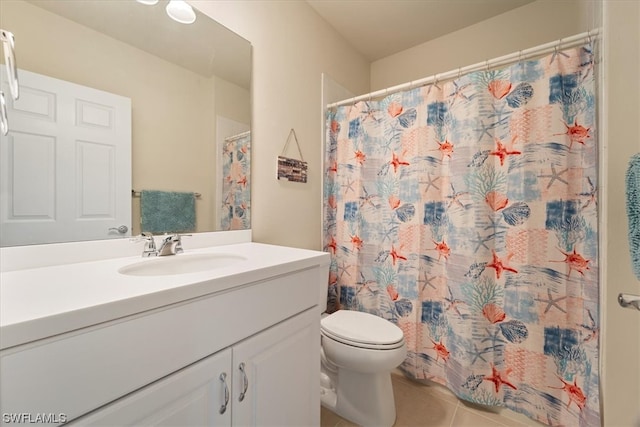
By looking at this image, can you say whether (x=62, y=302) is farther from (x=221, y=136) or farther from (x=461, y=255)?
(x=461, y=255)

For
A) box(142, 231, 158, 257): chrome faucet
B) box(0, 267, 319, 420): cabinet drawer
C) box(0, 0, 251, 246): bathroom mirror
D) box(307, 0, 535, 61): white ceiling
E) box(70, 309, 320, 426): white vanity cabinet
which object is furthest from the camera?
box(307, 0, 535, 61): white ceiling

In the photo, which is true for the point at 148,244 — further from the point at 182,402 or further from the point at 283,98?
the point at 283,98

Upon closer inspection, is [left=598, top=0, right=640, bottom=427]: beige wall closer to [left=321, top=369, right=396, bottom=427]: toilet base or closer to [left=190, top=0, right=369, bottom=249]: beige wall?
[left=321, top=369, right=396, bottom=427]: toilet base

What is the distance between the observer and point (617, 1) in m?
0.84

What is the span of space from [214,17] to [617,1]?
5.13 feet

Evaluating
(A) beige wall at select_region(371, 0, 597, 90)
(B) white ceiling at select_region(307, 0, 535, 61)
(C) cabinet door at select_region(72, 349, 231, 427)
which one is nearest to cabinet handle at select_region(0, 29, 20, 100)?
(C) cabinet door at select_region(72, 349, 231, 427)

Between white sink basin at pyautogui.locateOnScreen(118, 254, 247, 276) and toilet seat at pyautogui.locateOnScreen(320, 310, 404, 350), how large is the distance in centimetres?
63

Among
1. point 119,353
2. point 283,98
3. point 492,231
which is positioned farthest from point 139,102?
point 492,231

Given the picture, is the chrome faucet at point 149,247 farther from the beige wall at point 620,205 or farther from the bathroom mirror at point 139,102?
the beige wall at point 620,205

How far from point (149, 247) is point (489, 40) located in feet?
8.35

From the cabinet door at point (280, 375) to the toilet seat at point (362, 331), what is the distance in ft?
0.86

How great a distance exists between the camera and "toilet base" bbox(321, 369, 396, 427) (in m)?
1.26

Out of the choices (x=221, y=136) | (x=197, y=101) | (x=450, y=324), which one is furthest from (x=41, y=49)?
(x=450, y=324)

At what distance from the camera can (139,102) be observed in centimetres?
105
